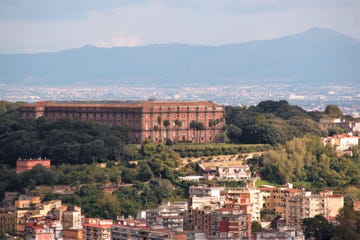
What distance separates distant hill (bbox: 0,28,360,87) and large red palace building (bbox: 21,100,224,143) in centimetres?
6933

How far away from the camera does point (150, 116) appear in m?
68.2

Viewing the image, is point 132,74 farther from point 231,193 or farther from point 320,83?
point 231,193

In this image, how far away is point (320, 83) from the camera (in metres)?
155

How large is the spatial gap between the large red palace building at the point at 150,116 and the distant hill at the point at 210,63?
69.3 m

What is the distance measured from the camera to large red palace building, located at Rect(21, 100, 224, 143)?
223ft

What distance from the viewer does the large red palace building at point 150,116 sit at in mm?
68000

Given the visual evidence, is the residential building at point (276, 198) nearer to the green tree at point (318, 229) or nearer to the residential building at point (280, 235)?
the green tree at point (318, 229)

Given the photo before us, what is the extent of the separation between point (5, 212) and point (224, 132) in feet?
56.1

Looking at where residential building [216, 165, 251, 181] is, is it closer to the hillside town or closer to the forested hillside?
the hillside town

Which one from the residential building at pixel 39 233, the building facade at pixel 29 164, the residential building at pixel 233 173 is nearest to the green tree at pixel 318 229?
the residential building at pixel 39 233

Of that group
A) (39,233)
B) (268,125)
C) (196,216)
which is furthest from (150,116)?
(39,233)

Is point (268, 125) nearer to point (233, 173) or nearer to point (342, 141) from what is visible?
point (342, 141)

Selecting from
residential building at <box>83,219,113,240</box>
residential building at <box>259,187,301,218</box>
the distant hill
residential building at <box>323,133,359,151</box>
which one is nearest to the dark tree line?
residential building at <box>323,133,359,151</box>

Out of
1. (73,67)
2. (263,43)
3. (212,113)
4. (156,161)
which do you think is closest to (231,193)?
(156,161)
